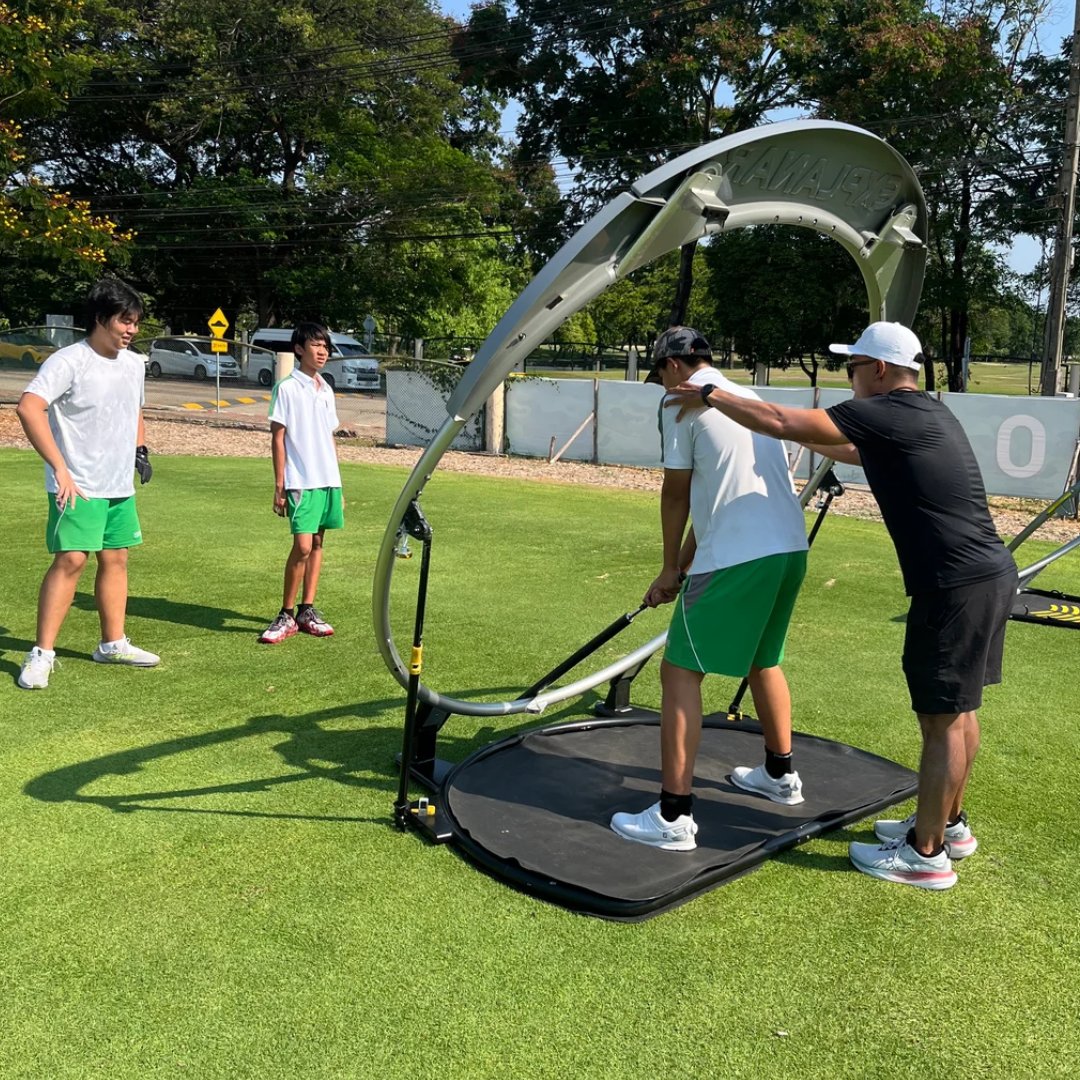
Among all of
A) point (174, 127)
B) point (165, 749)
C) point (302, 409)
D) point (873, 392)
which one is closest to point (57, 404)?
point (302, 409)

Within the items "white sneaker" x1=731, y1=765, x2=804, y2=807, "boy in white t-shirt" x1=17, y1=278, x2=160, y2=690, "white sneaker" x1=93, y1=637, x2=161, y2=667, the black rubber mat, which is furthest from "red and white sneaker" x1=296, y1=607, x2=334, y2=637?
the black rubber mat

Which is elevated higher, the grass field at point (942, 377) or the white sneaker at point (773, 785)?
the grass field at point (942, 377)

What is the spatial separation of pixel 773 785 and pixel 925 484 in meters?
1.48

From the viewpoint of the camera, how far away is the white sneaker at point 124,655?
5660 millimetres

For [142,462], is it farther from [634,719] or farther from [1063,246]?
[1063,246]

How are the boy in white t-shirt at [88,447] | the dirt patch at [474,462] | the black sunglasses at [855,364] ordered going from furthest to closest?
the dirt patch at [474,462] < the boy in white t-shirt at [88,447] < the black sunglasses at [855,364]

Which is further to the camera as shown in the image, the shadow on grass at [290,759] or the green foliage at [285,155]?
the green foliage at [285,155]

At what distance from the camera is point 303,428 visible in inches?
247

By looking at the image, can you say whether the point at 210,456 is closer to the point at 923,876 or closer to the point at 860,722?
the point at 860,722

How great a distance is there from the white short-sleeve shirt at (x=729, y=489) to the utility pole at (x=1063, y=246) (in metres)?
14.7

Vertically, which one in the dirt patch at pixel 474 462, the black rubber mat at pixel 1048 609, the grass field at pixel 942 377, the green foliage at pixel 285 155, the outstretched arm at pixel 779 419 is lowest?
the black rubber mat at pixel 1048 609

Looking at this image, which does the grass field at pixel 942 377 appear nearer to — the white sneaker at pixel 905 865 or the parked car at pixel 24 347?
the parked car at pixel 24 347

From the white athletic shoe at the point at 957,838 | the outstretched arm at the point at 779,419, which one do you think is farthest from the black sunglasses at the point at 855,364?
the white athletic shoe at the point at 957,838

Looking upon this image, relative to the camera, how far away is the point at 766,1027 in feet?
8.80
